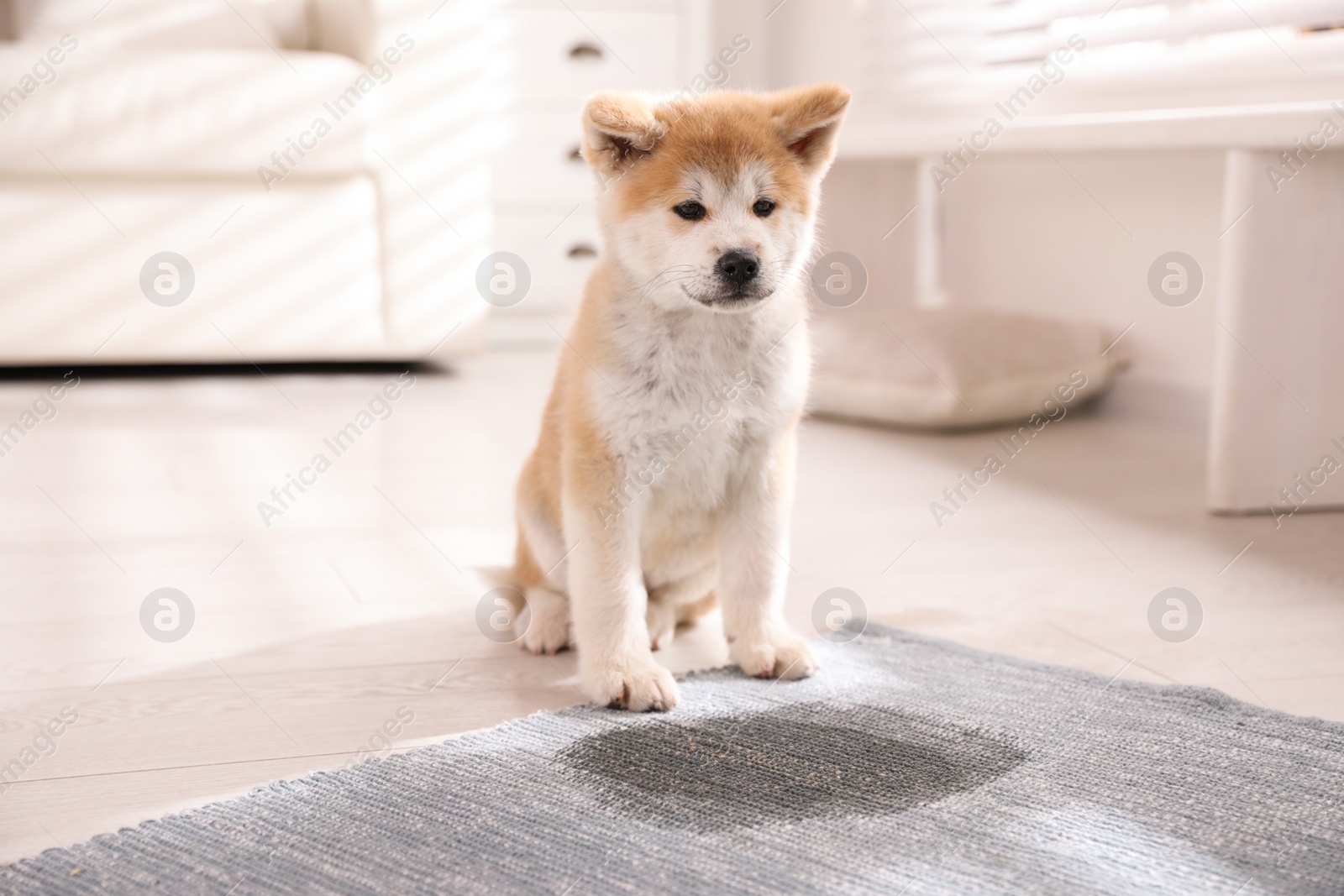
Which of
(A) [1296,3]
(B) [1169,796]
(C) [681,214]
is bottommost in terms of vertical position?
(B) [1169,796]

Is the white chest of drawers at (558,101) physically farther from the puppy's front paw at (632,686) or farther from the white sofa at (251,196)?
the puppy's front paw at (632,686)

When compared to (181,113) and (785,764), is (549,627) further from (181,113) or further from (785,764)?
(181,113)

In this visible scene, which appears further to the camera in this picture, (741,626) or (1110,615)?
(1110,615)

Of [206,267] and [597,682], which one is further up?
[206,267]

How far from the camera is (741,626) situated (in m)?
1.33

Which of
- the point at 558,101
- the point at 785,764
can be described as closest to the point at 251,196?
the point at 558,101

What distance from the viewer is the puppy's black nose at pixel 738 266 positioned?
117 cm

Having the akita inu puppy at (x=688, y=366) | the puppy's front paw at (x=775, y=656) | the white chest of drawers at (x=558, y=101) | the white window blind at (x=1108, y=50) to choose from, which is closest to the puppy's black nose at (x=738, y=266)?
the akita inu puppy at (x=688, y=366)

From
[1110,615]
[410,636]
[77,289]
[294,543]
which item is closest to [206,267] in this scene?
[77,289]

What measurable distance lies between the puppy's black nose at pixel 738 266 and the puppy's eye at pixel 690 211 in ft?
0.23

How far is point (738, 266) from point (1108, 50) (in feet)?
6.42

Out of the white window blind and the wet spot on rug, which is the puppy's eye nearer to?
the wet spot on rug

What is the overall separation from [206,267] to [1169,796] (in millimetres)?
2593

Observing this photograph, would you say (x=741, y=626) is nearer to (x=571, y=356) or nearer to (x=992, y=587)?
(x=571, y=356)
